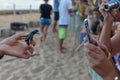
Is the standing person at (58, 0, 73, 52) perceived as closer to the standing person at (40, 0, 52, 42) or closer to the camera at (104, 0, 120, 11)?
the standing person at (40, 0, 52, 42)

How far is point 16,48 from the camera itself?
2414 mm

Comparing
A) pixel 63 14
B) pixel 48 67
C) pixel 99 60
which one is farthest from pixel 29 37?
pixel 63 14

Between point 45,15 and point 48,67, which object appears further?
point 45,15

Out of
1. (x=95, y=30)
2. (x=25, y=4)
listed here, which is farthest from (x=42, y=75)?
(x=25, y=4)

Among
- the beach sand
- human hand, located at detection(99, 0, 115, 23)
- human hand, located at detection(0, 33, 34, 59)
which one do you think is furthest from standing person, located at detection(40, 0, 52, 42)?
human hand, located at detection(99, 0, 115, 23)

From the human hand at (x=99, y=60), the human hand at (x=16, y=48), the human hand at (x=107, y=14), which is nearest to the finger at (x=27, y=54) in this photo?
the human hand at (x=16, y=48)

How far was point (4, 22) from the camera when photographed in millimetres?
15422

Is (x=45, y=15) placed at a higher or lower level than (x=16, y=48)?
lower

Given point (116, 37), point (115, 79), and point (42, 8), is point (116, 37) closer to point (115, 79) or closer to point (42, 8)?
point (115, 79)

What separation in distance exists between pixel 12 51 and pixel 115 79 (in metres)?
0.74

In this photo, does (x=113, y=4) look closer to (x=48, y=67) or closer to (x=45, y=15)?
(x=48, y=67)

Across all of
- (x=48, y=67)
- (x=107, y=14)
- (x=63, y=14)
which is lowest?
(x=48, y=67)

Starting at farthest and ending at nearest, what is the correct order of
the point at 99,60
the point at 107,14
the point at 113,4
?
1. the point at 107,14
2. the point at 113,4
3. the point at 99,60

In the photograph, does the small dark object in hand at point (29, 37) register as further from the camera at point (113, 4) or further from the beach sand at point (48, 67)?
the beach sand at point (48, 67)
